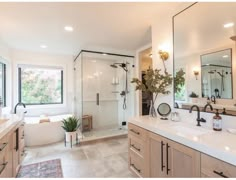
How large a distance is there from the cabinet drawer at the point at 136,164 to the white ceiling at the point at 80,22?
211 centimetres

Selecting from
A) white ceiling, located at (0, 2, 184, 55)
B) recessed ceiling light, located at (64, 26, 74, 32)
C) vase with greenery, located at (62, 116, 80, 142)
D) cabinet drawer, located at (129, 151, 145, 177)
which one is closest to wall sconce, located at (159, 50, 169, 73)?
white ceiling, located at (0, 2, 184, 55)

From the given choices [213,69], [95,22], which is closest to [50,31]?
[95,22]

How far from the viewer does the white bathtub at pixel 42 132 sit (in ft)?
11.3

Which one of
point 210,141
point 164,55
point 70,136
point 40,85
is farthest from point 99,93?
point 210,141

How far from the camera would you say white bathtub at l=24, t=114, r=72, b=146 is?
3.45 meters

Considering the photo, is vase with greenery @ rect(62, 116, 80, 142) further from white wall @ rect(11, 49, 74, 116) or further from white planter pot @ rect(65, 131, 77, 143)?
white wall @ rect(11, 49, 74, 116)

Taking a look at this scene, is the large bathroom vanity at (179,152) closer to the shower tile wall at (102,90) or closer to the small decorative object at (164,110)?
the small decorative object at (164,110)

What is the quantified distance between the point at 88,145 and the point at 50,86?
2.40m

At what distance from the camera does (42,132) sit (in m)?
3.54

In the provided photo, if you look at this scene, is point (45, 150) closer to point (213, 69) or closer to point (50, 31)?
point (50, 31)

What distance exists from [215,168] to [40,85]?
475 centimetres

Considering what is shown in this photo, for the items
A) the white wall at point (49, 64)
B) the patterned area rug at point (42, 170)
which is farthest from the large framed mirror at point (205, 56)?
the white wall at point (49, 64)

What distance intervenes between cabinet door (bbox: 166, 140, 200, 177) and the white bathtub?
3.00 meters

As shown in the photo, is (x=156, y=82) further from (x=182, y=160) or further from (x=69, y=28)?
(x=69, y=28)
